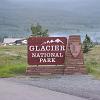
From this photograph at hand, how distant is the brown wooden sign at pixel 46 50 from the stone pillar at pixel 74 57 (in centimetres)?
63

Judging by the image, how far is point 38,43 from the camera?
21109mm

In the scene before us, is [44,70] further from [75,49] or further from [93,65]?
[93,65]

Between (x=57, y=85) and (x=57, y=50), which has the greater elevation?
(x=57, y=50)

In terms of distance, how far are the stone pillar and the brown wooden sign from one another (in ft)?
2.07

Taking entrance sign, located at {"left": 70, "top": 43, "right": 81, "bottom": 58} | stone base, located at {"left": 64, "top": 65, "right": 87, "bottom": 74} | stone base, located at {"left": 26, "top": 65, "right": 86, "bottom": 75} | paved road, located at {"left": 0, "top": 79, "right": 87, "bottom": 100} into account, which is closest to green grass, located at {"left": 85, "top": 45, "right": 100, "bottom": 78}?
stone base, located at {"left": 64, "top": 65, "right": 87, "bottom": 74}

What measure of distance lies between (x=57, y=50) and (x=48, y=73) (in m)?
1.39

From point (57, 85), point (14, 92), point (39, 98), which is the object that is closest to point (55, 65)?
point (57, 85)

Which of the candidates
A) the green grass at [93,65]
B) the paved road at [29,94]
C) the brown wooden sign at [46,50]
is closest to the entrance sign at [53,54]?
the brown wooden sign at [46,50]

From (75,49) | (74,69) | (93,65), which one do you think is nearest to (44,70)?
(74,69)

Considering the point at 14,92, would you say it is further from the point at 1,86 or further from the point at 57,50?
the point at 57,50

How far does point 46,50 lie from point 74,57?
5.18ft

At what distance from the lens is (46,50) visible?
2117 centimetres

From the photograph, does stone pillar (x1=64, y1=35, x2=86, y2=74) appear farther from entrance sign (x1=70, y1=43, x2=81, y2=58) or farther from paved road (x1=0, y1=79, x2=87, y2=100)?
paved road (x1=0, y1=79, x2=87, y2=100)

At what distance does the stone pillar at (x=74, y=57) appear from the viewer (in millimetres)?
20391
